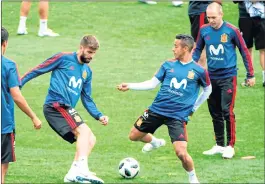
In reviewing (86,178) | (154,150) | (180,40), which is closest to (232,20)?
(154,150)

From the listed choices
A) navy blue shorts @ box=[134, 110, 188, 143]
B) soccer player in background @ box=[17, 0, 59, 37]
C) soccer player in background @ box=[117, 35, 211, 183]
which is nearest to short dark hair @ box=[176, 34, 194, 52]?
soccer player in background @ box=[117, 35, 211, 183]

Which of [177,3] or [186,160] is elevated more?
[177,3]

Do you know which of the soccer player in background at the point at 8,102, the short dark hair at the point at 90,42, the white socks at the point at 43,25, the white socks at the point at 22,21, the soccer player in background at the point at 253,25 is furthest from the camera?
the white socks at the point at 22,21

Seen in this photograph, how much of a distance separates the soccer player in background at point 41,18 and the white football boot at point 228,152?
7.76 m

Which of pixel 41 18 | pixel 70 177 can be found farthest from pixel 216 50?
pixel 41 18

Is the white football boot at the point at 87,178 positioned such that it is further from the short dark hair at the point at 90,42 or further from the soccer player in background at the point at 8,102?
the short dark hair at the point at 90,42

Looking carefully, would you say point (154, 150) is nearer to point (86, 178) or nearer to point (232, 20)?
point (86, 178)

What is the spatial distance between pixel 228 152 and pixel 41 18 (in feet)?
26.3

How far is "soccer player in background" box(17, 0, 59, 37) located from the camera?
20.0 m

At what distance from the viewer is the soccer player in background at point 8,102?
32.7ft

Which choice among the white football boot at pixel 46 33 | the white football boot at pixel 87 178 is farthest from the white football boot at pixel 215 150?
the white football boot at pixel 46 33

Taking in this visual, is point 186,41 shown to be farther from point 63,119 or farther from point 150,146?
point 150,146

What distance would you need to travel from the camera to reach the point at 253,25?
1773 cm

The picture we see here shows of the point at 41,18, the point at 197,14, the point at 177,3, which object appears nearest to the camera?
the point at 197,14
